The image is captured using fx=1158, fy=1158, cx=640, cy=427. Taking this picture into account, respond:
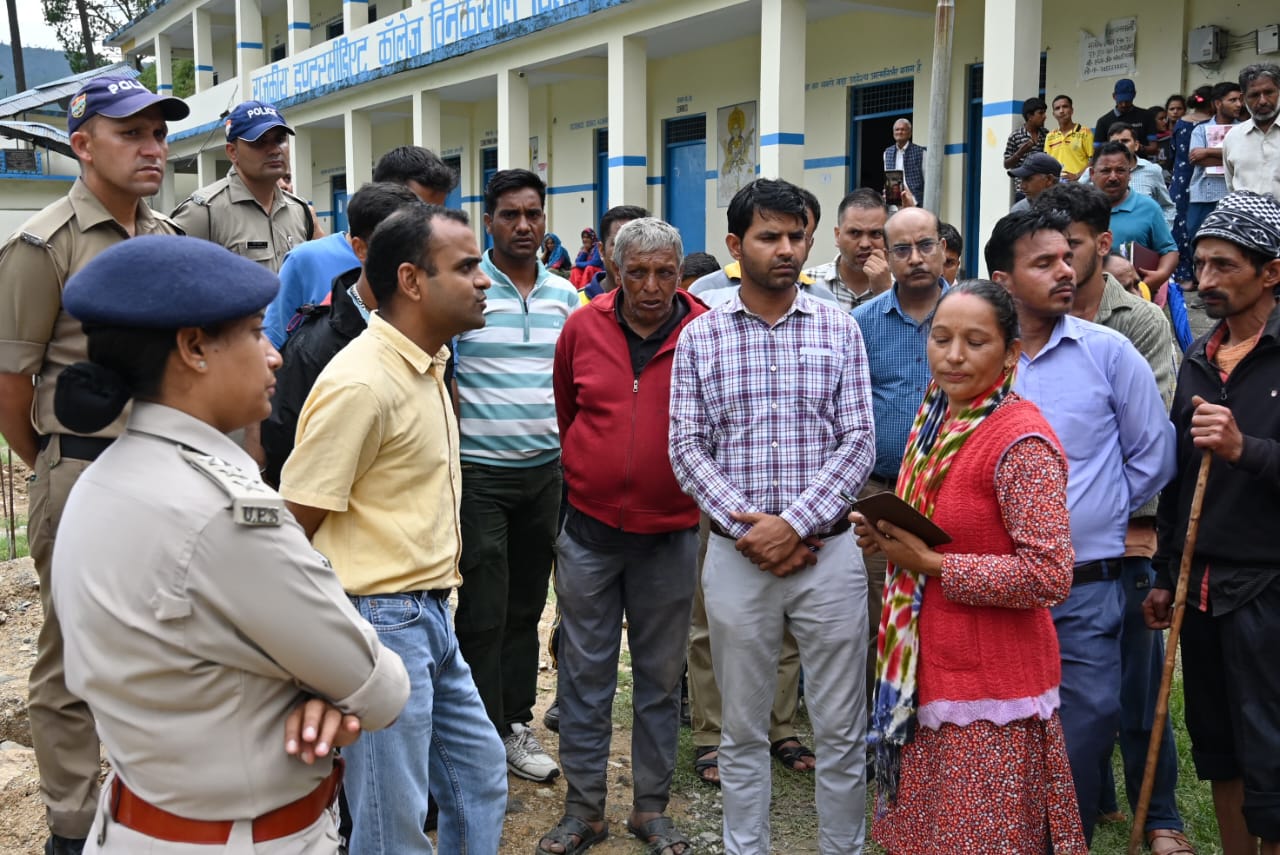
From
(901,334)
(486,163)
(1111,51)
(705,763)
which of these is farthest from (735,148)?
(705,763)

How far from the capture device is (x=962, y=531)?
3066mm

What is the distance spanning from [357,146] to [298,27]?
3.94m

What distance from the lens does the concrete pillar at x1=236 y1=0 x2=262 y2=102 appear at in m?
25.5

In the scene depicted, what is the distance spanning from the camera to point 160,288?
179 centimetres

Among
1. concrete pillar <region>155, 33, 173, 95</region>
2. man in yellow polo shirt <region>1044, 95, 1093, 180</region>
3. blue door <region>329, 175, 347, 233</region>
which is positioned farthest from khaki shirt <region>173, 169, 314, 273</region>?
concrete pillar <region>155, 33, 173, 95</region>

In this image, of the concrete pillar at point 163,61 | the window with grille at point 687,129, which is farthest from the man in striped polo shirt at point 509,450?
the concrete pillar at point 163,61

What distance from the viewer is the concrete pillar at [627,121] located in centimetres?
1416

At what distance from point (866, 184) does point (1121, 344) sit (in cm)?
1014

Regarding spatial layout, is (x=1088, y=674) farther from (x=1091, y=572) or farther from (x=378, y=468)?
(x=378, y=468)

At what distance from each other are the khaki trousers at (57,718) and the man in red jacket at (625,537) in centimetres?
148

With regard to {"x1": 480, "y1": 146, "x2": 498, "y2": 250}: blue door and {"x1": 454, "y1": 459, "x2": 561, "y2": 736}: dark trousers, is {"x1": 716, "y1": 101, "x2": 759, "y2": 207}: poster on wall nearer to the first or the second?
{"x1": 480, "y1": 146, "x2": 498, "y2": 250}: blue door

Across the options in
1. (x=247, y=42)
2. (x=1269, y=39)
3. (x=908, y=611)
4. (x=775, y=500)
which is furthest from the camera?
(x=247, y=42)

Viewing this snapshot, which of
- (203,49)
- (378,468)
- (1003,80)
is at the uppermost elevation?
(203,49)

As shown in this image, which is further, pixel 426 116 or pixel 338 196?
pixel 338 196
